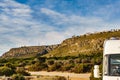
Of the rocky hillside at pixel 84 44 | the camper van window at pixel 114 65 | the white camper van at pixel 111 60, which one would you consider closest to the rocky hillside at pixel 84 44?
the rocky hillside at pixel 84 44

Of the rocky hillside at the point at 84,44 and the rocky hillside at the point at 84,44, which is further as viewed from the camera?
the rocky hillside at the point at 84,44

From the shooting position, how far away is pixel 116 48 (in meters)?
14.8

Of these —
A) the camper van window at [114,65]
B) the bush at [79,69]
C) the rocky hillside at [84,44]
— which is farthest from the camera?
the rocky hillside at [84,44]

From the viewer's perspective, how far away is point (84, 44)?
13925 cm

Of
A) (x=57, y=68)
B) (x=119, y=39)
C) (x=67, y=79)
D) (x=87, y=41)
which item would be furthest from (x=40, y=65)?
(x=87, y=41)

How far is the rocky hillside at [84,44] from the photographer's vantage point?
127m

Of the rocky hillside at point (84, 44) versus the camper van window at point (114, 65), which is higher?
the rocky hillside at point (84, 44)

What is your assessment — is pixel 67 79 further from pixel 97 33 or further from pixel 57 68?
pixel 97 33

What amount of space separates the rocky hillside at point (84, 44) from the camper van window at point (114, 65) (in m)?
104

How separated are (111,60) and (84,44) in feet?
409

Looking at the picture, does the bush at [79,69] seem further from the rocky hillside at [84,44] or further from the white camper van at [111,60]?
the rocky hillside at [84,44]

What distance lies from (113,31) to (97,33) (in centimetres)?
1085

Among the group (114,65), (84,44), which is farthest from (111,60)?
(84,44)

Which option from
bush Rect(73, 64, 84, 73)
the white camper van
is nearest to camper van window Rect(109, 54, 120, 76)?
the white camper van
